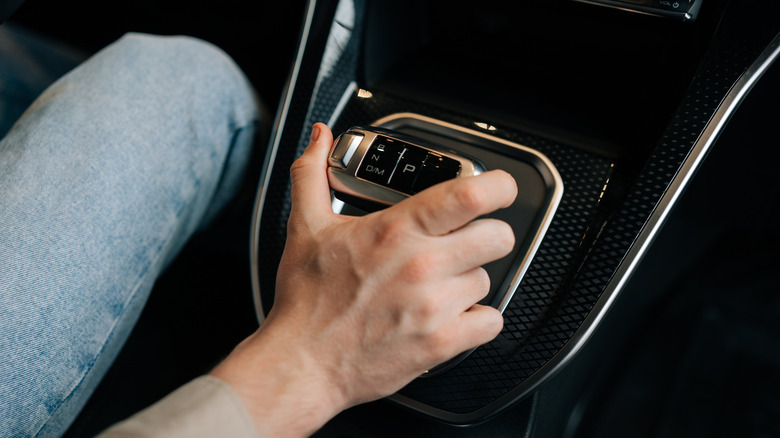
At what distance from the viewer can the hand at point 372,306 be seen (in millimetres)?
349

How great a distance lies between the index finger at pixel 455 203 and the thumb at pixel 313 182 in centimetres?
8

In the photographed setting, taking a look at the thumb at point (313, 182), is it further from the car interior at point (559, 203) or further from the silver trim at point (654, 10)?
the silver trim at point (654, 10)

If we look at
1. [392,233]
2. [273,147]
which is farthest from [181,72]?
[392,233]

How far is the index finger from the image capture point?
339 millimetres

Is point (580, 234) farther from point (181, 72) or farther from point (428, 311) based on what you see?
point (181, 72)

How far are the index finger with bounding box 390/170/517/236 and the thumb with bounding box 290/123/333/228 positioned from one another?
0.08 m

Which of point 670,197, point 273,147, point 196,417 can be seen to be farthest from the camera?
point 273,147

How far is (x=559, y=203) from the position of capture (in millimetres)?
478

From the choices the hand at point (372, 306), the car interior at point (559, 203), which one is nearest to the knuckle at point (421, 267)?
the hand at point (372, 306)

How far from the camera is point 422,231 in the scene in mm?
354

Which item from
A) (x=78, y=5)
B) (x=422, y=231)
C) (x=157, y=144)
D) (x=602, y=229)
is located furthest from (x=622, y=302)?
(x=78, y=5)

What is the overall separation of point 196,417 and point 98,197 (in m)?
0.30

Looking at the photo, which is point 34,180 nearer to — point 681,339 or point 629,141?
point 629,141

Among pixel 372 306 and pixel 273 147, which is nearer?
pixel 372 306
